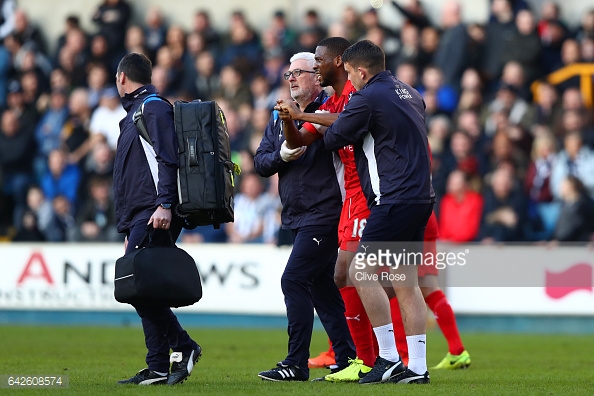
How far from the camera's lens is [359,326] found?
9594mm

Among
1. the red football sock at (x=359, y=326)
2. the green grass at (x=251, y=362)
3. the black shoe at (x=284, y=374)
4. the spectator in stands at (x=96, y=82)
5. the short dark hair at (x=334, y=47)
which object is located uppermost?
the spectator in stands at (x=96, y=82)

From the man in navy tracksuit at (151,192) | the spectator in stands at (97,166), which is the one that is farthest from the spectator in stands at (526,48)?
the man in navy tracksuit at (151,192)

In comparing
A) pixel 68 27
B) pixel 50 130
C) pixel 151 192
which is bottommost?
pixel 151 192

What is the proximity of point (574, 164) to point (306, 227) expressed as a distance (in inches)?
341

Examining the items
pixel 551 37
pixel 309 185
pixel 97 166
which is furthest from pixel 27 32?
pixel 309 185

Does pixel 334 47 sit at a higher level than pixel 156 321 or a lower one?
higher

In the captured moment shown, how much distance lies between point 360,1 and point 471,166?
631 centimetres

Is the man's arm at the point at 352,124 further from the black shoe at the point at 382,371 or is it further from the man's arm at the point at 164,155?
the black shoe at the point at 382,371

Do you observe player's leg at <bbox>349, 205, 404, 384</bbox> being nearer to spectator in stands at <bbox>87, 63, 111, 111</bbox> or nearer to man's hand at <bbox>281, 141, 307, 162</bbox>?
man's hand at <bbox>281, 141, 307, 162</bbox>

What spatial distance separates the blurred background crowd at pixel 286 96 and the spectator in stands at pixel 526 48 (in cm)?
2

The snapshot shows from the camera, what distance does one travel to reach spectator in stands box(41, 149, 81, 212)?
20.7 metres

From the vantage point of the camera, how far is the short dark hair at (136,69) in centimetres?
905

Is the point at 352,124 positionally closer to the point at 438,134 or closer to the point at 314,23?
the point at 438,134

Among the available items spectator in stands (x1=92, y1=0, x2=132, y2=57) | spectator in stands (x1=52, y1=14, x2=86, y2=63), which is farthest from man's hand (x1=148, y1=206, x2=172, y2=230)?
spectator in stands (x1=52, y1=14, x2=86, y2=63)
